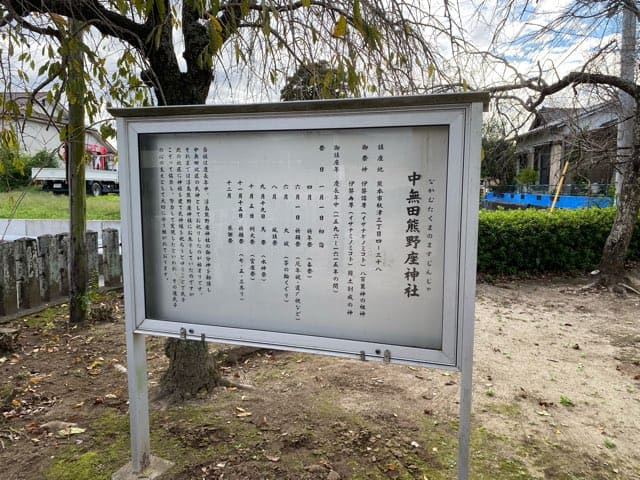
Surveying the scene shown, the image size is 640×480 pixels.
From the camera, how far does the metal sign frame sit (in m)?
1.74

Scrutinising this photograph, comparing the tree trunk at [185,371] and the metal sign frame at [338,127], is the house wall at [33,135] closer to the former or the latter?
the metal sign frame at [338,127]

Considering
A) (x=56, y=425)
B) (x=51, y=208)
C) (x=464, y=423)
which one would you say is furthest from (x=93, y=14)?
(x=51, y=208)

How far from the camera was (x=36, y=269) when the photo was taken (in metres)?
5.27

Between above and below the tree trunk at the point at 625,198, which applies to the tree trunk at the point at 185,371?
below

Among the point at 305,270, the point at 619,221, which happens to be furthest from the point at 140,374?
the point at 619,221

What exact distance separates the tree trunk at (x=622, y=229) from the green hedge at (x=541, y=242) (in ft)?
1.94

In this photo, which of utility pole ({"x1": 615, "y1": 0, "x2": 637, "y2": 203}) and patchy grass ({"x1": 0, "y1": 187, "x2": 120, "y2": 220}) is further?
patchy grass ({"x1": 0, "y1": 187, "x2": 120, "y2": 220})

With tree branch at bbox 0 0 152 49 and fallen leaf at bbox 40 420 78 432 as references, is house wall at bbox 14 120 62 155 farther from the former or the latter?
fallen leaf at bbox 40 420 78 432

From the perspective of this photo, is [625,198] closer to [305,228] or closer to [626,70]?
[626,70]

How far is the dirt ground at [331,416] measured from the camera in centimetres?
250

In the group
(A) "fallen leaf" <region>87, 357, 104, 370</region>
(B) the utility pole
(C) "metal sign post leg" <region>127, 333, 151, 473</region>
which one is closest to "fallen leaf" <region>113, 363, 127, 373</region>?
(A) "fallen leaf" <region>87, 357, 104, 370</region>

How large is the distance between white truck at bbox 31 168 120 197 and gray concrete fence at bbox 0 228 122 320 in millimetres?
12922

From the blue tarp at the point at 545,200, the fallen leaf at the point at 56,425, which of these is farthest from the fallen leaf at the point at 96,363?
the blue tarp at the point at 545,200

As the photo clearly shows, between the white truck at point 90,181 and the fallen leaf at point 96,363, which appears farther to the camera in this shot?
the white truck at point 90,181
